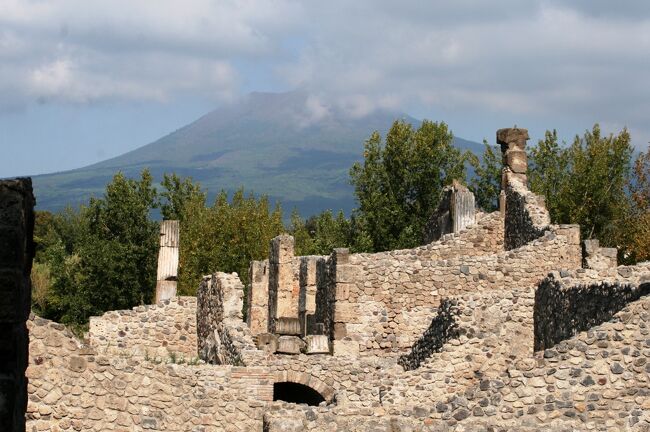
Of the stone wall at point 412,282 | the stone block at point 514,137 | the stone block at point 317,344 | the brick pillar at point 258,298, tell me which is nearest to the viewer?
the stone block at point 317,344

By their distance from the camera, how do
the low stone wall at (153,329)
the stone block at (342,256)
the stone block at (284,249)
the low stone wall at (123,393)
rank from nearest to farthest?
the low stone wall at (123,393) → the stone block at (342,256) → the low stone wall at (153,329) → the stone block at (284,249)

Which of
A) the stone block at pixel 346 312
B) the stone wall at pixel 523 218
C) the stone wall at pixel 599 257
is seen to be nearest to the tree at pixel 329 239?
the stone wall at pixel 523 218

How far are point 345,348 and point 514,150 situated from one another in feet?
35.8

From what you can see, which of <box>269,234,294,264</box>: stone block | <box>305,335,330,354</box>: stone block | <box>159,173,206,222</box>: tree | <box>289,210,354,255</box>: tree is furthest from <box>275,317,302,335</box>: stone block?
<box>159,173,206,222</box>: tree

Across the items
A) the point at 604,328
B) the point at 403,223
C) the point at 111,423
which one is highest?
the point at 403,223

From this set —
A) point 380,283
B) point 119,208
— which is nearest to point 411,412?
point 380,283

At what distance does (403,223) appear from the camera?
6612 centimetres

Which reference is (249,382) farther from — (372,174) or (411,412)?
(372,174)

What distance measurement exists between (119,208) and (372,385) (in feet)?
176

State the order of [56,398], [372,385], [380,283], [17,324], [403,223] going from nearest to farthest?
[17,324]
[56,398]
[372,385]
[380,283]
[403,223]

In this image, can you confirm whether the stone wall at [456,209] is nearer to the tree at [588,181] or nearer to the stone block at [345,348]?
the stone block at [345,348]

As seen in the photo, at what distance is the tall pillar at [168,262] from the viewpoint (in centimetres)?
3840

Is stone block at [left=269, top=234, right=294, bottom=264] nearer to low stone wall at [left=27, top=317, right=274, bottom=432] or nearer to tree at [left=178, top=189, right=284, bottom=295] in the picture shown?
low stone wall at [left=27, top=317, right=274, bottom=432]

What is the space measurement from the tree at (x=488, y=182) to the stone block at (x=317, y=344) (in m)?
38.7
